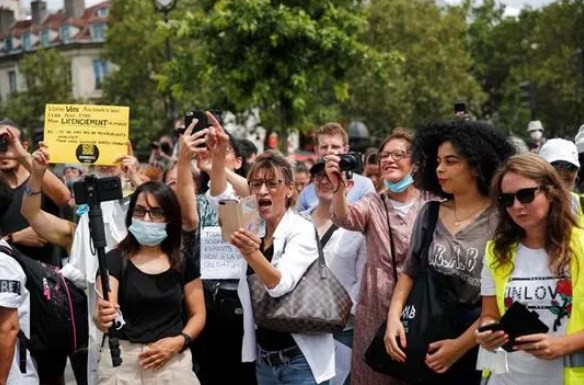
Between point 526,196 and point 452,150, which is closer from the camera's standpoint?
point 526,196

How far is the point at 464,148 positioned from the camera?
4523 mm

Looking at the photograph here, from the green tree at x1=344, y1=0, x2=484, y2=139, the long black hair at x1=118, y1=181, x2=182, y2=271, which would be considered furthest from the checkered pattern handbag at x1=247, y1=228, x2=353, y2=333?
the green tree at x1=344, y1=0, x2=484, y2=139

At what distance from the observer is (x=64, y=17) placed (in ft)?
268

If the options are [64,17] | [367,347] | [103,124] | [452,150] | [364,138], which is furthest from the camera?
[64,17]

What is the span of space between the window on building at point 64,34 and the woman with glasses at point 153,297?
74336mm

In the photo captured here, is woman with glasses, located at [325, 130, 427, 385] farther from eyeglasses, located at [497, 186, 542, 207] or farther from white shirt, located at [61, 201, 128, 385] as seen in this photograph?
white shirt, located at [61, 201, 128, 385]

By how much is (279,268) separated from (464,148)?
1.16 meters

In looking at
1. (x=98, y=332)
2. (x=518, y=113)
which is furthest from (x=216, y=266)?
(x=518, y=113)

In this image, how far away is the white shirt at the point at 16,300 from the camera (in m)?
4.37

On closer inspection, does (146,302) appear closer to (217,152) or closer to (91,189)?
(91,189)

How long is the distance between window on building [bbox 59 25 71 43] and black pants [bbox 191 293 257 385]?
73563mm

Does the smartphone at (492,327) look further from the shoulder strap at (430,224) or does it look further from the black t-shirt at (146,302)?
the black t-shirt at (146,302)

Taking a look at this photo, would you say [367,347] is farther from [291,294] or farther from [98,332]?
[98,332]

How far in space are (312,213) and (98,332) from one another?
173cm
